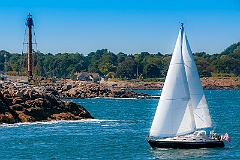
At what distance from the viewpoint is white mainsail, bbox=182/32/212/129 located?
47406mm

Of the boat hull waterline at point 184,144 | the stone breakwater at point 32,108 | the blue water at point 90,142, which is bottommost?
the blue water at point 90,142

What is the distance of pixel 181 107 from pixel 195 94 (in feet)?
4.75

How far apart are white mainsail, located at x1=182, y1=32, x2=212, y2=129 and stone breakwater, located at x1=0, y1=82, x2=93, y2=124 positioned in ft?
81.5

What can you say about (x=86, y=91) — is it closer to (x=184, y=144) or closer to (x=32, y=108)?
(x=32, y=108)

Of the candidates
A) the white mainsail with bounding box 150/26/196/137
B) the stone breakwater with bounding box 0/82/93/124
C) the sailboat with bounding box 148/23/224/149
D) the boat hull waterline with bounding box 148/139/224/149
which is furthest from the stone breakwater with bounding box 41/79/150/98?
the boat hull waterline with bounding box 148/139/224/149

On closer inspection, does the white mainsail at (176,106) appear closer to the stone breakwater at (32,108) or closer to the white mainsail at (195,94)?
the white mainsail at (195,94)

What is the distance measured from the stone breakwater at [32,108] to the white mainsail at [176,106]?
23.9 meters

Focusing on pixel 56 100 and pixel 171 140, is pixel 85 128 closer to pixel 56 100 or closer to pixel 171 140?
pixel 56 100

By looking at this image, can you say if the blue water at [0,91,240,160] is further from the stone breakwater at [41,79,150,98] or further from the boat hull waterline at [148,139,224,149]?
the stone breakwater at [41,79,150,98]

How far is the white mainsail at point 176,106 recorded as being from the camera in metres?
46.9

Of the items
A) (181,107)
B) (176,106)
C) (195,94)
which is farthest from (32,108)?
(195,94)

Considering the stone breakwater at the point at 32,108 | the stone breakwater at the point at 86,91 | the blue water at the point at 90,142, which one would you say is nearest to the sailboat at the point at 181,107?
the blue water at the point at 90,142

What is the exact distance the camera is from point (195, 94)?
47750 mm

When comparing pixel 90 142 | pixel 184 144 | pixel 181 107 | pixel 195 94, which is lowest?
pixel 90 142
